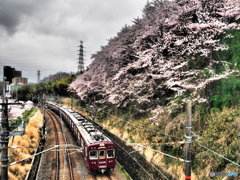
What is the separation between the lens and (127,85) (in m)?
17.1

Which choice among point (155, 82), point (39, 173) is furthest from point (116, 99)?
point (39, 173)

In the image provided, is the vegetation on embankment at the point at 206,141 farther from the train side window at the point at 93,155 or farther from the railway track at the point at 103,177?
the train side window at the point at 93,155

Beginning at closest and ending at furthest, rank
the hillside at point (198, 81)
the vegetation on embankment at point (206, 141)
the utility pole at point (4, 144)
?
the vegetation on embankment at point (206, 141) < the utility pole at point (4, 144) < the hillside at point (198, 81)

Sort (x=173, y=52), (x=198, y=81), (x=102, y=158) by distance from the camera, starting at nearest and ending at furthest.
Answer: (x=198, y=81) → (x=102, y=158) → (x=173, y=52)

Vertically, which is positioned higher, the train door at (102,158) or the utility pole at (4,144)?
the utility pole at (4,144)

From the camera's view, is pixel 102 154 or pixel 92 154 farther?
pixel 102 154

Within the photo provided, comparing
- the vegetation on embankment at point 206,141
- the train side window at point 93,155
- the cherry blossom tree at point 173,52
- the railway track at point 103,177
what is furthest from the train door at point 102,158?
the cherry blossom tree at point 173,52

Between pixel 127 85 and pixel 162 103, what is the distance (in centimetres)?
455

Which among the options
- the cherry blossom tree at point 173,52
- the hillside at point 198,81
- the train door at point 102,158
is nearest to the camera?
the hillside at point 198,81

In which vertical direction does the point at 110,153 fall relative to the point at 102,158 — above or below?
above

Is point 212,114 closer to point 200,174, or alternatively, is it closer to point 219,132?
point 219,132

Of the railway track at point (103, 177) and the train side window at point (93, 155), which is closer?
the train side window at point (93, 155)

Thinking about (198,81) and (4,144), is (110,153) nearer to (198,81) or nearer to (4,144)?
(4,144)

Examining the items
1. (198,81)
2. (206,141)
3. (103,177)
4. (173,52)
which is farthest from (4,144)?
(173,52)
